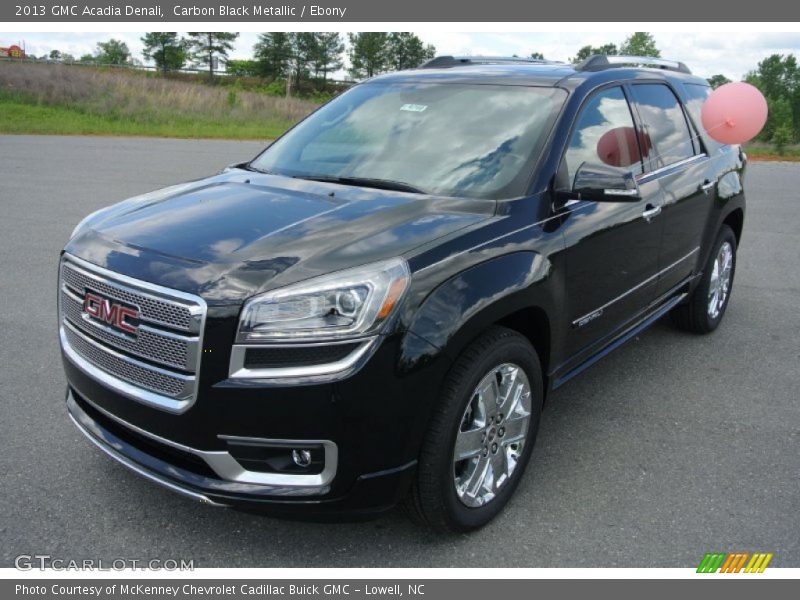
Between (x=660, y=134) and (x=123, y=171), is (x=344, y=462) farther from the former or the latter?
(x=123, y=171)

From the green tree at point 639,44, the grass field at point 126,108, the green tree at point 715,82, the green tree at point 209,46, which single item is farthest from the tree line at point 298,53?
the green tree at point 715,82

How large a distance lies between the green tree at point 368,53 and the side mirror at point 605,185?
7398 cm

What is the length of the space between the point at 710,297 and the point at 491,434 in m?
3.23

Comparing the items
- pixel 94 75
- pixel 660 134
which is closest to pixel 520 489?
pixel 660 134

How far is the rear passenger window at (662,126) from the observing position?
4.39 m

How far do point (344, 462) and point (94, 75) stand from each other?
3403 centimetres

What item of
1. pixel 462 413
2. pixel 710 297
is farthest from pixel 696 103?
pixel 462 413

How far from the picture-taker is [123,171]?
13.3m

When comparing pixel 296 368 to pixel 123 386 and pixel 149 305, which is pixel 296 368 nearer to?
pixel 149 305

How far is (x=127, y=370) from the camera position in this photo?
109 inches

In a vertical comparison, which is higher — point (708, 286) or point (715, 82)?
point (715, 82)

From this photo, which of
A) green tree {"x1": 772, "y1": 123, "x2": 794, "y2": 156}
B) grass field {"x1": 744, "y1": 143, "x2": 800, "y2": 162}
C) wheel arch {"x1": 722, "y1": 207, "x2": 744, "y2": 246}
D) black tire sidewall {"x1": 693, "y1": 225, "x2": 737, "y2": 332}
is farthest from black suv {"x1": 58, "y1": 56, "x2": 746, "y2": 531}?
green tree {"x1": 772, "y1": 123, "x2": 794, "y2": 156}

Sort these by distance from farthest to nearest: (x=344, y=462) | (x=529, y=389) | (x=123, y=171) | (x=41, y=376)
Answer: (x=123, y=171) → (x=41, y=376) → (x=529, y=389) → (x=344, y=462)

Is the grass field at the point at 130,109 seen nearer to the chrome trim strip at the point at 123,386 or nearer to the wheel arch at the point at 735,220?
the wheel arch at the point at 735,220
